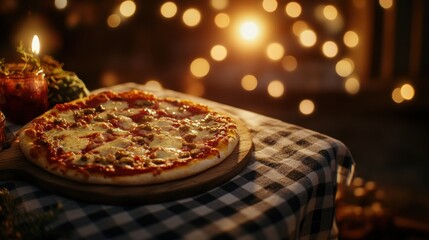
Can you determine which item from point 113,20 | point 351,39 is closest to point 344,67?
point 351,39

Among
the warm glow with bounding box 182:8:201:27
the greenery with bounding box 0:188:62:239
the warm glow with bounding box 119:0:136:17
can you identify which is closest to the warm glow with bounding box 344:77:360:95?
the warm glow with bounding box 182:8:201:27

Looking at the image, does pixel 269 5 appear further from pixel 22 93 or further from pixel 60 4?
pixel 22 93

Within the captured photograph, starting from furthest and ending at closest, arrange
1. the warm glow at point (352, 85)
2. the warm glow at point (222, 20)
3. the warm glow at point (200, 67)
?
the warm glow at point (200, 67) → the warm glow at point (222, 20) → the warm glow at point (352, 85)

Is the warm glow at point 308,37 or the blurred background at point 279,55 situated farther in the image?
the warm glow at point 308,37

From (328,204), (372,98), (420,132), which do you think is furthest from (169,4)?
(328,204)

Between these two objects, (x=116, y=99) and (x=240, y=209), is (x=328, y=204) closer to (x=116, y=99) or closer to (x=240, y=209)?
(x=240, y=209)

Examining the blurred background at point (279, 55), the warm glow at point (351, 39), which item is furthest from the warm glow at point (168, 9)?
the warm glow at point (351, 39)

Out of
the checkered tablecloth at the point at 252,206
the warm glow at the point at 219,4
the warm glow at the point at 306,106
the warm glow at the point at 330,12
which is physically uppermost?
the warm glow at the point at 219,4

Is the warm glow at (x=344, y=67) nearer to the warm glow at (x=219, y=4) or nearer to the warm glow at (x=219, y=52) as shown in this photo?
the warm glow at (x=219, y=52)
